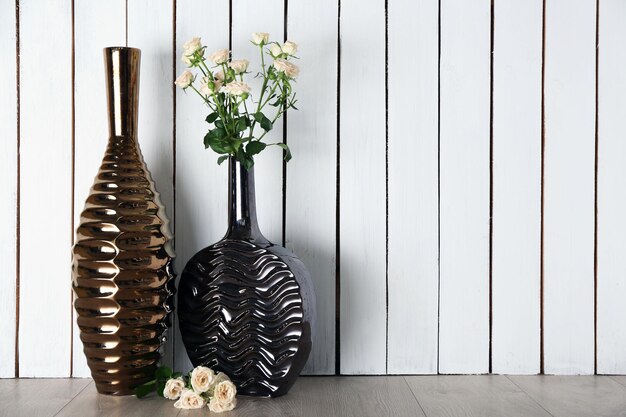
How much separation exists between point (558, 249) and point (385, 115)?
1.50 feet

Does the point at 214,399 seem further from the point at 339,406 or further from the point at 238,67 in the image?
the point at 238,67

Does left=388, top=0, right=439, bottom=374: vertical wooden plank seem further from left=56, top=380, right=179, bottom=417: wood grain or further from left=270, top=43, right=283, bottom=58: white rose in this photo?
left=56, top=380, right=179, bottom=417: wood grain

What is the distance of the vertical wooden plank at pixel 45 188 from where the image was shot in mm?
1417

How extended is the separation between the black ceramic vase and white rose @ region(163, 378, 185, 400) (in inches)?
2.6

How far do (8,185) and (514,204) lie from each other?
3.43ft

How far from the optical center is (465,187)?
144cm

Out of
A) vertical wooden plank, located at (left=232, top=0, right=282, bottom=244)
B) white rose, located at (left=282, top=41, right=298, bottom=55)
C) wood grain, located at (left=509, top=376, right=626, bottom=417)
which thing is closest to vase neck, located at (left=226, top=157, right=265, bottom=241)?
vertical wooden plank, located at (left=232, top=0, right=282, bottom=244)

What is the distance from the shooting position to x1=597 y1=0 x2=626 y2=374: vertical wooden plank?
1452mm

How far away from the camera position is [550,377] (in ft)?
4.69

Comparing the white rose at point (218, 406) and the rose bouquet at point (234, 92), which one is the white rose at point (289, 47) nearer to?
the rose bouquet at point (234, 92)

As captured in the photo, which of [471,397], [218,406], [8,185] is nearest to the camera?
[218,406]

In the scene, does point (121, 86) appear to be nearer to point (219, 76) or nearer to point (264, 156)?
point (219, 76)

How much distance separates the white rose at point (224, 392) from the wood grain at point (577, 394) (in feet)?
1.77

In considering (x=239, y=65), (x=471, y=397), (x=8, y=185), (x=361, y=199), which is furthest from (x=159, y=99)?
(x=471, y=397)
